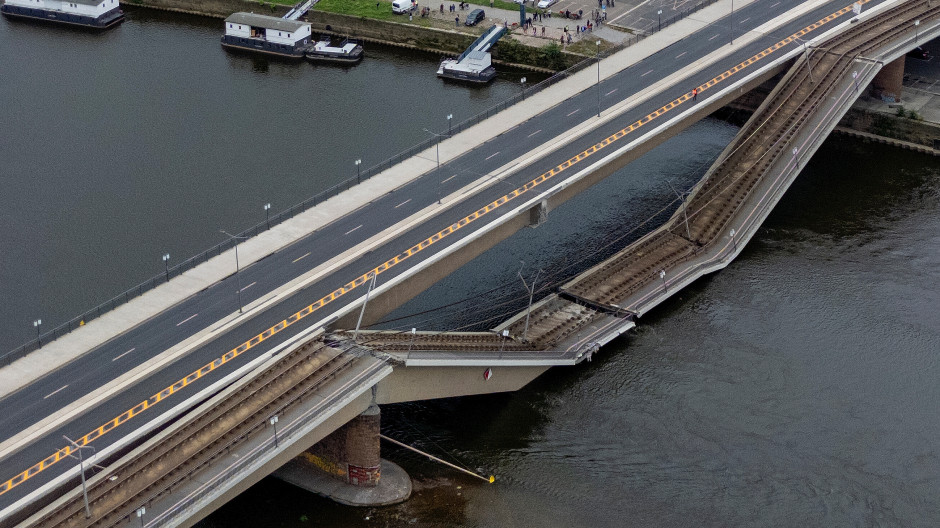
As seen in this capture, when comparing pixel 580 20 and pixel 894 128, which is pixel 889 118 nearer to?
pixel 894 128

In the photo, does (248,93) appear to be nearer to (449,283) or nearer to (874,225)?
(449,283)

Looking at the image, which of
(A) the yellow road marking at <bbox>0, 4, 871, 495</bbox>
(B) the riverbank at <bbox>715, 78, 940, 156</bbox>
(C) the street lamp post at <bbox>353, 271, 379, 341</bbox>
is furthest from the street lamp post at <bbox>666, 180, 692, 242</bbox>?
(C) the street lamp post at <bbox>353, 271, 379, 341</bbox>

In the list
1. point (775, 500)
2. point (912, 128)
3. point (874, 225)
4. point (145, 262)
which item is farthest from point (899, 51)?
point (145, 262)

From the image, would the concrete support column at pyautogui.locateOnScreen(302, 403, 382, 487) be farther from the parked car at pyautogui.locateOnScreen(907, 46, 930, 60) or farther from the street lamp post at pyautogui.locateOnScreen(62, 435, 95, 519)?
the parked car at pyautogui.locateOnScreen(907, 46, 930, 60)

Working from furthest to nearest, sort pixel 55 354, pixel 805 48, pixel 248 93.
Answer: pixel 248 93 < pixel 805 48 < pixel 55 354

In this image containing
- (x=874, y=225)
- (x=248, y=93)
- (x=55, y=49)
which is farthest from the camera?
(x=55, y=49)

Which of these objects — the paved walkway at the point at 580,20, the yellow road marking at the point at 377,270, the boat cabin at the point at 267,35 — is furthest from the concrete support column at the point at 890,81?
the boat cabin at the point at 267,35
